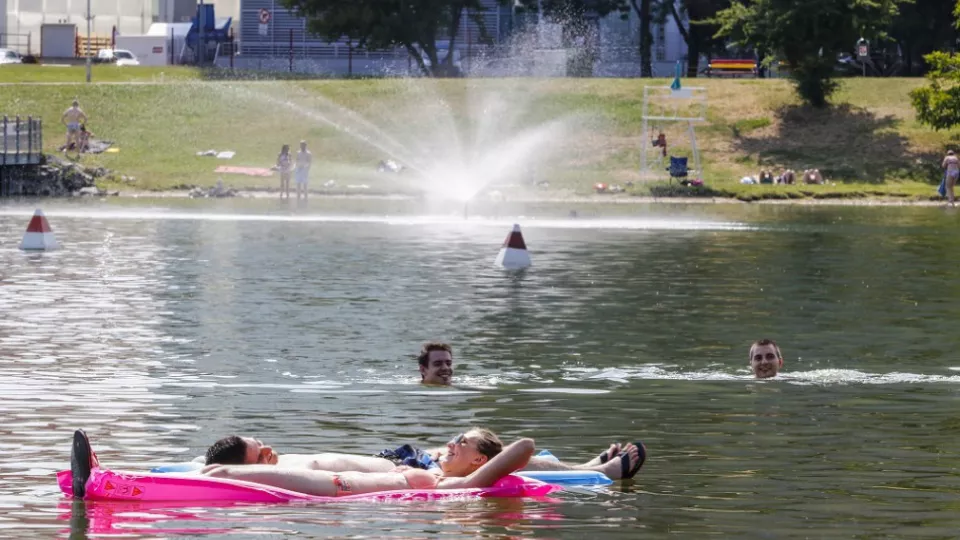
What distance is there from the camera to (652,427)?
17.6m

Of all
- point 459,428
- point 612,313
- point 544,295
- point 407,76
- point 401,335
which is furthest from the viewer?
point 407,76

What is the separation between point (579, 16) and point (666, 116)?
833 inches

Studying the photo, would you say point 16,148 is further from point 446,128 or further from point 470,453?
point 470,453

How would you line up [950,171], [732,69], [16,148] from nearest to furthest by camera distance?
[950,171] < [16,148] < [732,69]

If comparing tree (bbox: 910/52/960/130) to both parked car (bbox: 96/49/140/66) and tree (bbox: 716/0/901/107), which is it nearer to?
tree (bbox: 716/0/901/107)

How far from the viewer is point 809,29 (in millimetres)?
73875

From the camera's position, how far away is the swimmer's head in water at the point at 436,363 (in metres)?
19.7

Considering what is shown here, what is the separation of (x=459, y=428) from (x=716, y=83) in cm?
6276

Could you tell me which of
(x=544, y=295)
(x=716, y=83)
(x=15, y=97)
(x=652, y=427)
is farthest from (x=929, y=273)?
(x=15, y=97)

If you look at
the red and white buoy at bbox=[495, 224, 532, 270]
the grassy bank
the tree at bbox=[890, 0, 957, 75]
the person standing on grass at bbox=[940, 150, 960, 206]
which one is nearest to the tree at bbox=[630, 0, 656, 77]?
the grassy bank

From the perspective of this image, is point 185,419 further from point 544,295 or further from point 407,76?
point 407,76

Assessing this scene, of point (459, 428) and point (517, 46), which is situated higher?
point (517, 46)

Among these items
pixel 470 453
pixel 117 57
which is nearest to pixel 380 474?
pixel 470 453

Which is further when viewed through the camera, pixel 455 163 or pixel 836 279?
pixel 455 163
